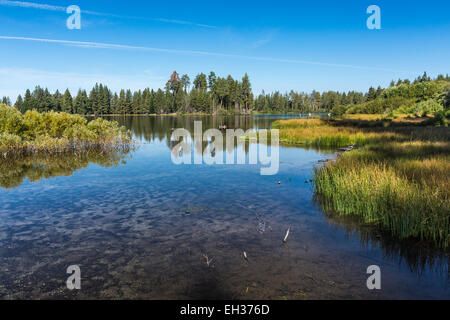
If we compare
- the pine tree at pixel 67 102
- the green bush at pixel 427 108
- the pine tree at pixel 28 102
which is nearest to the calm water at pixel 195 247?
the green bush at pixel 427 108

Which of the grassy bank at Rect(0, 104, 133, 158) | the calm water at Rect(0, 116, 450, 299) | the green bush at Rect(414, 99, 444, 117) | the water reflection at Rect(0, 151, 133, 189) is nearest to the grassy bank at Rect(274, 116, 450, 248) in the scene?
the calm water at Rect(0, 116, 450, 299)

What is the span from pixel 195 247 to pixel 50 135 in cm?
2604

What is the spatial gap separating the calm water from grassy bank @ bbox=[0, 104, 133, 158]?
9.92 metres

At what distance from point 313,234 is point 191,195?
652 centimetres

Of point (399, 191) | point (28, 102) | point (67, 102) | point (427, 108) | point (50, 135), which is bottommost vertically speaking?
point (399, 191)

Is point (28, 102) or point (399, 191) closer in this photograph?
point (399, 191)

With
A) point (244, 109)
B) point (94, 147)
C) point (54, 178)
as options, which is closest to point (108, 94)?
point (244, 109)

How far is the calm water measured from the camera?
7047 mm

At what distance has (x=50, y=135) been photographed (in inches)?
1145

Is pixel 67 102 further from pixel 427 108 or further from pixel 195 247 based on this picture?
pixel 195 247

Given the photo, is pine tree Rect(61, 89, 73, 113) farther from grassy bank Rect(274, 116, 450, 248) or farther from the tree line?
grassy bank Rect(274, 116, 450, 248)

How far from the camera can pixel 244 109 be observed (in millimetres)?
172250

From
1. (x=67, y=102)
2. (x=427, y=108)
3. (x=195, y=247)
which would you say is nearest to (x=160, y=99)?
(x=67, y=102)

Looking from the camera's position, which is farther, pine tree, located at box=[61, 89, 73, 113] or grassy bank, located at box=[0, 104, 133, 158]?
pine tree, located at box=[61, 89, 73, 113]
